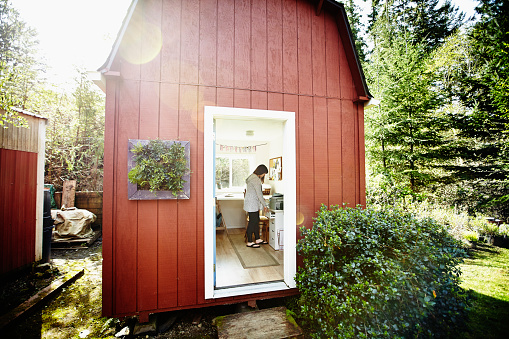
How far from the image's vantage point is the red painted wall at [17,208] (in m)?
3.99

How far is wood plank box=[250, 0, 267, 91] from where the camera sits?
3.18 m

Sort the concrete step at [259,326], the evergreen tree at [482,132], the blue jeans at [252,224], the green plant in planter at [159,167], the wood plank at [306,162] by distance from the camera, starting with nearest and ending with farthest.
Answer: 1. the concrete step at [259,326]
2. the green plant in planter at [159,167]
3. the wood plank at [306,162]
4. the blue jeans at [252,224]
5. the evergreen tree at [482,132]

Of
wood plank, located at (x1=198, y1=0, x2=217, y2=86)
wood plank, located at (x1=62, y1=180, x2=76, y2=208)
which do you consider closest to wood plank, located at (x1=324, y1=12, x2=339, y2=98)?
wood plank, located at (x1=198, y1=0, x2=217, y2=86)

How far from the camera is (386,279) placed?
6.63ft

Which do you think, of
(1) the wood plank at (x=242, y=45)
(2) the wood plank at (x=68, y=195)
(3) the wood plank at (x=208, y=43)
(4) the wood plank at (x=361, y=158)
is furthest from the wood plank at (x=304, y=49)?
(2) the wood plank at (x=68, y=195)

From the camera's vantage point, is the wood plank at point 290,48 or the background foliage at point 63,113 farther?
the background foliage at point 63,113

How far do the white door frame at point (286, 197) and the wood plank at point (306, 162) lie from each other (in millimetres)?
113

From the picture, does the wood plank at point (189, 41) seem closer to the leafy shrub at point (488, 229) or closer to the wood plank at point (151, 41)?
the wood plank at point (151, 41)

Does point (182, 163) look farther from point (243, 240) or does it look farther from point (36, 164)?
point (36, 164)

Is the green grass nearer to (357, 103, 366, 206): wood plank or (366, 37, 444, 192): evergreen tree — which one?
(357, 103, 366, 206): wood plank

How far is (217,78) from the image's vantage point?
9.95ft

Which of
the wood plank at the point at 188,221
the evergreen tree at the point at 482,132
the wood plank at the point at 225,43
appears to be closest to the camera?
the wood plank at the point at 188,221

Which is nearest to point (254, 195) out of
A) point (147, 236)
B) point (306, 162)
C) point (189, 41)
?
point (306, 162)

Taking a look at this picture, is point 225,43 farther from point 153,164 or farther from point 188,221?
point 188,221
